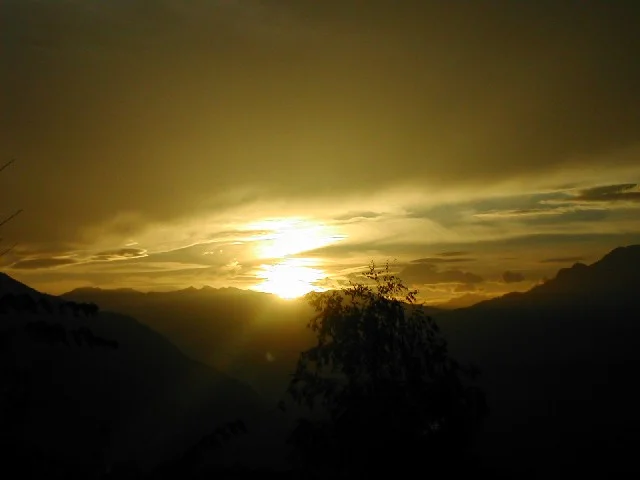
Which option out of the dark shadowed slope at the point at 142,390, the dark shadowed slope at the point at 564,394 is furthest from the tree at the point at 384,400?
the dark shadowed slope at the point at 564,394

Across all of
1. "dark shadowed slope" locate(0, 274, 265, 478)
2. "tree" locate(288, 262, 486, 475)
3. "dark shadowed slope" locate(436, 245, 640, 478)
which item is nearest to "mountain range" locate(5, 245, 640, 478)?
"dark shadowed slope" locate(436, 245, 640, 478)

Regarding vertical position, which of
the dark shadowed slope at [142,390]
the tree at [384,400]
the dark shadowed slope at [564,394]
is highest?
the tree at [384,400]

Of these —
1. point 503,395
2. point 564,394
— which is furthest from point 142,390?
point 564,394

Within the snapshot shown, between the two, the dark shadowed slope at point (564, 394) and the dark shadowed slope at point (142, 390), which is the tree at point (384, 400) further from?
the dark shadowed slope at point (564, 394)

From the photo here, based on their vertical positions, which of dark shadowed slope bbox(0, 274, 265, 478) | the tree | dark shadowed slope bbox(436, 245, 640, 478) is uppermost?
the tree

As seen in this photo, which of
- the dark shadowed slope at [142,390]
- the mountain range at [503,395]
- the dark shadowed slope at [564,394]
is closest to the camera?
the dark shadowed slope at [142,390]

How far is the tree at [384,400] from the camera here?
14773 millimetres

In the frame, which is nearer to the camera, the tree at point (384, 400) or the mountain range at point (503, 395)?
the tree at point (384, 400)

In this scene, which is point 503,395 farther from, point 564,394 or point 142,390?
point 142,390

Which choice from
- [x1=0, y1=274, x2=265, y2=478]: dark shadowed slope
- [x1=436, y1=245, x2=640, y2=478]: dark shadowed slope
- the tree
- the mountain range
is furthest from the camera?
[x1=436, y1=245, x2=640, y2=478]: dark shadowed slope

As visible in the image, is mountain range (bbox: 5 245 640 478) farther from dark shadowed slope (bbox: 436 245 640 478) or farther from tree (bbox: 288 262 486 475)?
tree (bbox: 288 262 486 475)

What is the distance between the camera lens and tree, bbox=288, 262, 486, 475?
14.8 meters

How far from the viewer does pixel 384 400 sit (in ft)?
48.3

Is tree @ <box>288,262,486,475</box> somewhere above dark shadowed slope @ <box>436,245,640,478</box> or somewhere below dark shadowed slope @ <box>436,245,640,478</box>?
above
